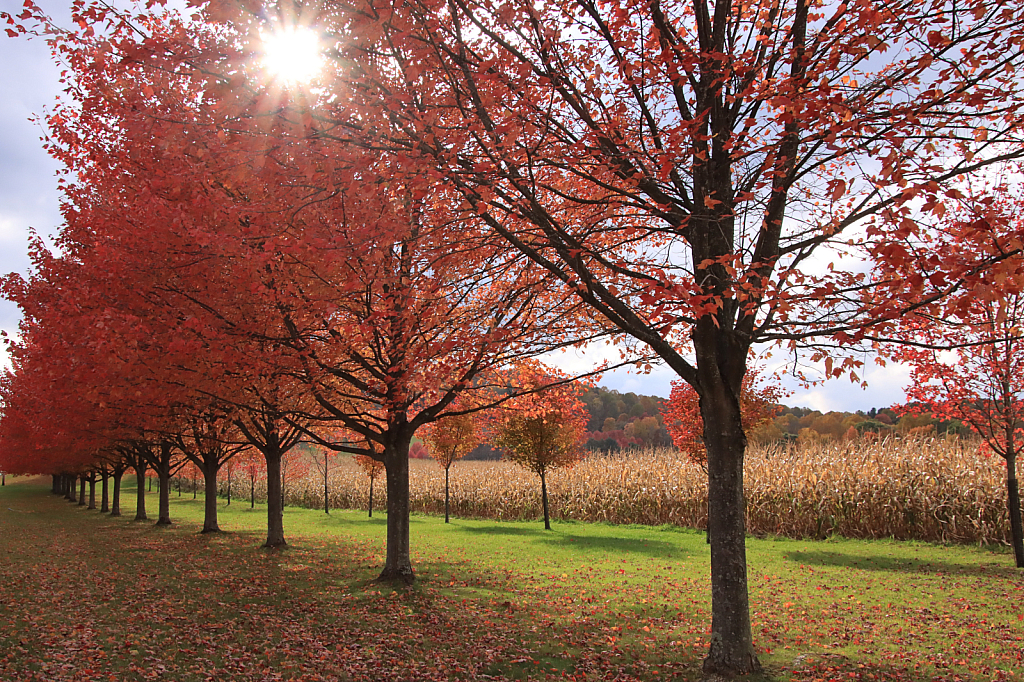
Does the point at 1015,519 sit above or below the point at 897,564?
above

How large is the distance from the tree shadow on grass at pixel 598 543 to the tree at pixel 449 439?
207 inches

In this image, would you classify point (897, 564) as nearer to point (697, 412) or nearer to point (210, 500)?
point (697, 412)

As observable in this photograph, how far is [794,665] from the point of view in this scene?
238 inches

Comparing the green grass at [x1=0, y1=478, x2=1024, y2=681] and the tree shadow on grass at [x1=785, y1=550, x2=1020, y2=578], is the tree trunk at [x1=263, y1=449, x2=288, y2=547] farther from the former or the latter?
the tree shadow on grass at [x1=785, y1=550, x2=1020, y2=578]

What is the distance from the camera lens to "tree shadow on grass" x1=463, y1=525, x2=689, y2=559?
14484 mm

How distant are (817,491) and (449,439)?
44.0 ft

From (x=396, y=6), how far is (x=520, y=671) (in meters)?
6.22

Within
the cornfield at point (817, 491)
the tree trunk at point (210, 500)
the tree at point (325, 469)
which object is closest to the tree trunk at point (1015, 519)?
the cornfield at point (817, 491)

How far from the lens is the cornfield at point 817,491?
14555 millimetres

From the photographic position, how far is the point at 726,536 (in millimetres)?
5730

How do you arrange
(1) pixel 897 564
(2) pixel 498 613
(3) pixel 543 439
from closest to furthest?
(2) pixel 498 613
(1) pixel 897 564
(3) pixel 543 439

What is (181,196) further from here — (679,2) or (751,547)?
(751,547)

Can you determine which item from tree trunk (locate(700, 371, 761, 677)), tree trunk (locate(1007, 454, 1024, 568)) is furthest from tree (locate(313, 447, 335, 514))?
tree trunk (locate(1007, 454, 1024, 568))

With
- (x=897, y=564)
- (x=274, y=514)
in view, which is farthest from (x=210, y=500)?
(x=897, y=564)
